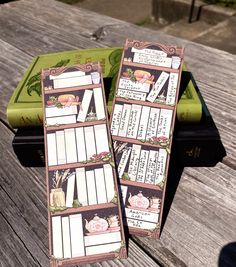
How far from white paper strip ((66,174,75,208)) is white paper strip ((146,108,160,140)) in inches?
7.7

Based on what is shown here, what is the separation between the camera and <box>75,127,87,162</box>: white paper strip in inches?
28.7

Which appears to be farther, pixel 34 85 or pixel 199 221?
pixel 34 85

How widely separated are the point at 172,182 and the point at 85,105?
286 mm

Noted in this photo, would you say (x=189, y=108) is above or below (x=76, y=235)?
above

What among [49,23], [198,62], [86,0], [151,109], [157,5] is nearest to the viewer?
[151,109]

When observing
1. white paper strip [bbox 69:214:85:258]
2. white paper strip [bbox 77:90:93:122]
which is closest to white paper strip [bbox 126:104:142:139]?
white paper strip [bbox 77:90:93:122]

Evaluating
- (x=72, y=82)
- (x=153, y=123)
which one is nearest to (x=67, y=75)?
(x=72, y=82)

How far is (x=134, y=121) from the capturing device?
30.3 inches

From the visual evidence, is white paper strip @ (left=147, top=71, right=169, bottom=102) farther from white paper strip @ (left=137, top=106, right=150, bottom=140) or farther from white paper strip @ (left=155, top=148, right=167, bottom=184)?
white paper strip @ (left=155, top=148, right=167, bottom=184)

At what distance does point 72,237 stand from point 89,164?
0.16 m

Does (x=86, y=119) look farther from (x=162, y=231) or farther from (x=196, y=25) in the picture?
(x=196, y=25)

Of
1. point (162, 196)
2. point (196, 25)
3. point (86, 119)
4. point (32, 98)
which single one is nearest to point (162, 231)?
point (162, 196)

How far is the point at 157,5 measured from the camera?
3.44m

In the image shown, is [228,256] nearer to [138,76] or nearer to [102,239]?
[102,239]
